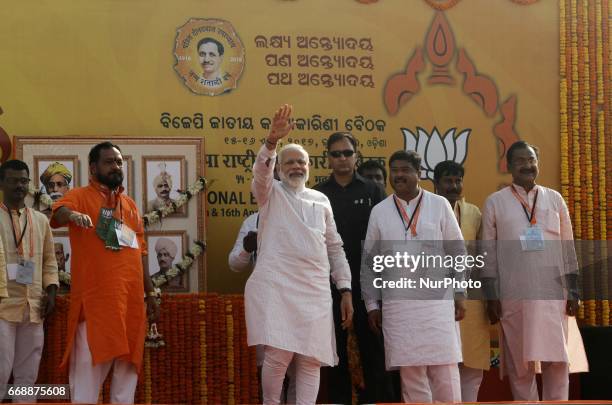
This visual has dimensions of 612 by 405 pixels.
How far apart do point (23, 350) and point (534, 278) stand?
10.9 feet

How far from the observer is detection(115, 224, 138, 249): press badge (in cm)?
588

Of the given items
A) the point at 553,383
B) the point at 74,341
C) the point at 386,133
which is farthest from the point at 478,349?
the point at 74,341

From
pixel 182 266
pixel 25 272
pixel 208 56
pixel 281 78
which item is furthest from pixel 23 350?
pixel 281 78

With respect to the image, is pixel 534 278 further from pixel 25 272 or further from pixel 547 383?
pixel 25 272

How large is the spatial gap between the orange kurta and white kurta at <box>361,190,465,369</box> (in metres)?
Result: 1.41

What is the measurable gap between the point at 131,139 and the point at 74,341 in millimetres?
2152

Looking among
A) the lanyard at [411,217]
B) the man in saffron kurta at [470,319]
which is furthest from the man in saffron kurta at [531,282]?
the lanyard at [411,217]

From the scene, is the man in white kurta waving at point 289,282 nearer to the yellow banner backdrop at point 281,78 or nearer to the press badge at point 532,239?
the press badge at point 532,239

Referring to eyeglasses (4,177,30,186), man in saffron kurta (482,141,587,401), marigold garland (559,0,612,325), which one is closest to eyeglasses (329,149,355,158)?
man in saffron kurta (482,141,587,401)

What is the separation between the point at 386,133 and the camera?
801 cm

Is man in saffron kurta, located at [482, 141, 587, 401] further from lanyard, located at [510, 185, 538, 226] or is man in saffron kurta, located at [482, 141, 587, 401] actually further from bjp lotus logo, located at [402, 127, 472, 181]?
bjp lotus logo, located at [402, 127, 472, 181]

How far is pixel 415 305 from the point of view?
19.5ft

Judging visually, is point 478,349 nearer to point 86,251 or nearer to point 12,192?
point 86,251

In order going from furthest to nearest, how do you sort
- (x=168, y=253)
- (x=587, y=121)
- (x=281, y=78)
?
1. (x=587, y=121)
2. (x=281, y=78)
3. (x=168, y=253)
